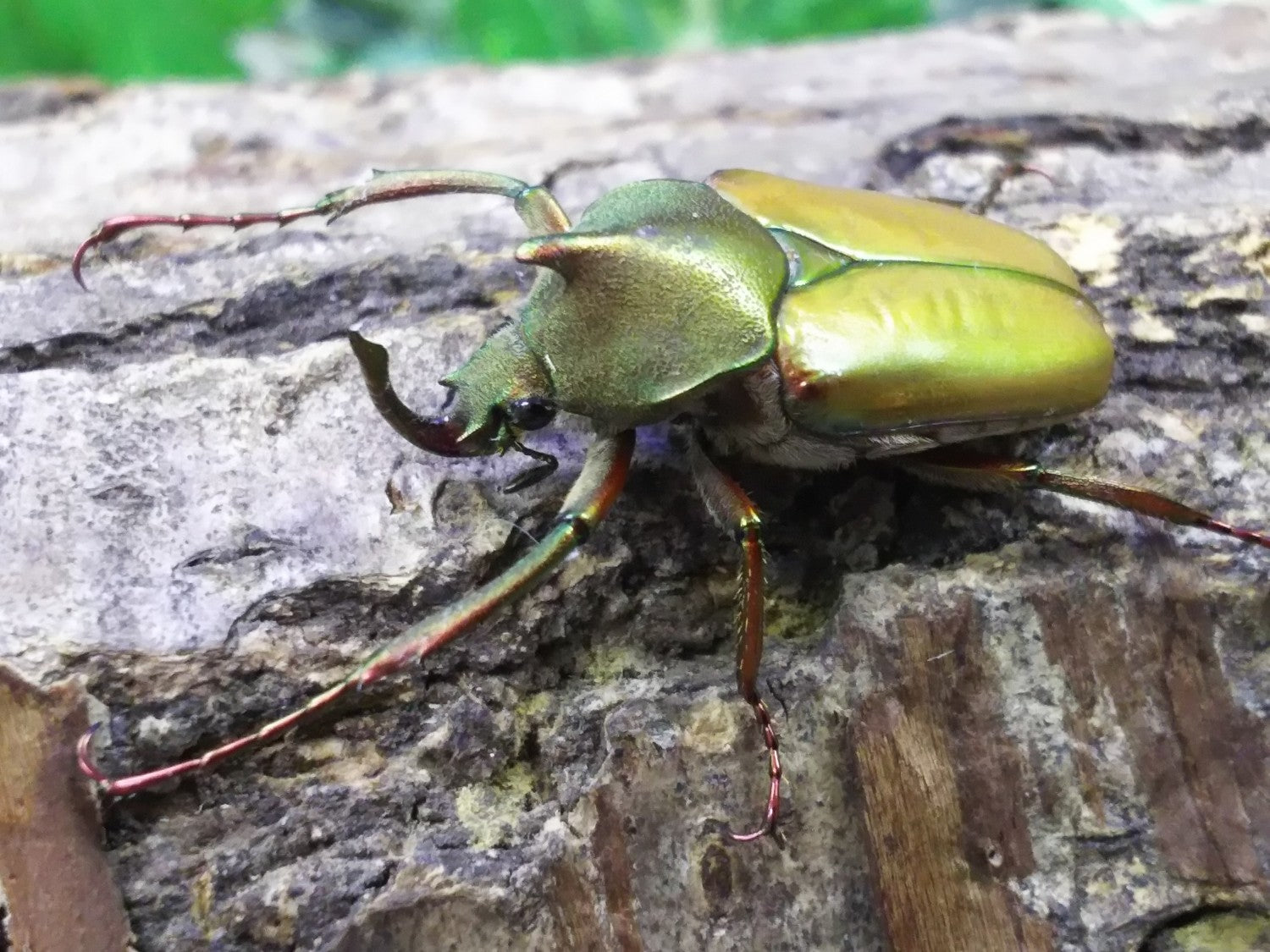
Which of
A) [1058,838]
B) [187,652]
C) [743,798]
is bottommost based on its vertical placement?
[1058,838]

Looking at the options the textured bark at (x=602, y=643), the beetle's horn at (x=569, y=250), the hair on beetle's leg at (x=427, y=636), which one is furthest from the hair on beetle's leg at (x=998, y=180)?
the hair on beetle's leg at (x=427, y=636)

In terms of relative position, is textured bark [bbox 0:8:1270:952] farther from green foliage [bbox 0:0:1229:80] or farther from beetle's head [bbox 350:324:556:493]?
green foliage [bbox 0:0:1229:80]

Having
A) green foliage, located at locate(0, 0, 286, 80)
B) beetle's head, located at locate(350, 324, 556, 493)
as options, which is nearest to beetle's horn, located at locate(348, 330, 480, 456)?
beetle's head, located at locate(350, 324, 556, 493)

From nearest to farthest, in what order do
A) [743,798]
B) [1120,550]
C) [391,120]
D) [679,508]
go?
[743,798] → [1120,550] → [679,508] → [391,120]

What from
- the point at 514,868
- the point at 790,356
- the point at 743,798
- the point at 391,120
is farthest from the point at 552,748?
the point at 391,120

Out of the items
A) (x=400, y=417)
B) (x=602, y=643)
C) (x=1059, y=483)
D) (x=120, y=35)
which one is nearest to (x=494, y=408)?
(x=400, y=417)

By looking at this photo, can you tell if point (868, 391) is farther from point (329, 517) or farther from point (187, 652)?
point (187, 652)

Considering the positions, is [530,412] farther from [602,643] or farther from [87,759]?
[87,759]
